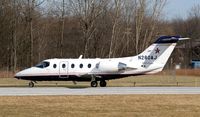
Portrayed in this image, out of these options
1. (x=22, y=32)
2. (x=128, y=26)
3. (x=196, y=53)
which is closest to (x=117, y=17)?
(x=128, y=26)

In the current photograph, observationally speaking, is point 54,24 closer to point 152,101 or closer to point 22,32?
point 22,32

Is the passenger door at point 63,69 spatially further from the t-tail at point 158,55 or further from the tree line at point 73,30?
the tree line at point 73,30

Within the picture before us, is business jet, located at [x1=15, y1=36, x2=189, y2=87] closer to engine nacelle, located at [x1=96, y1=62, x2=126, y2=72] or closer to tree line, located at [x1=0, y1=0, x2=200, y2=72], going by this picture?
engine nacelle, located at [x1=96, y1=62, x2=126, y2=72]

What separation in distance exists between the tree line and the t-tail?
34.4 meters

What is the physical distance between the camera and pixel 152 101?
23156 millimetres

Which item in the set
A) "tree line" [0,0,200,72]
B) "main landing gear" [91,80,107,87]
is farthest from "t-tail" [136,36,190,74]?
"tree line" [0,0,200,72]

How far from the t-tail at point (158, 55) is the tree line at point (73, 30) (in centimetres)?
3436

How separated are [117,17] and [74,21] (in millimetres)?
7458

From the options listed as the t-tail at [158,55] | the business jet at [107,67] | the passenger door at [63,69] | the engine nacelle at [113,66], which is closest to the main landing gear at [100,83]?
the business jet at [107,67]

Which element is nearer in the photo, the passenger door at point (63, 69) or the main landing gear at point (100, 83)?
the main landing gear at point (100, 83)

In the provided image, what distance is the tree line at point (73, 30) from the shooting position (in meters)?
68.9

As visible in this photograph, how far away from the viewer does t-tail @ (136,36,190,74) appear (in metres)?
35.9

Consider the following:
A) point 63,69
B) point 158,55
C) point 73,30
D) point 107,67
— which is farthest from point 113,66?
point 73,30

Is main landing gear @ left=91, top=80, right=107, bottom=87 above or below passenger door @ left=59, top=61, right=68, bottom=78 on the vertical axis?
below
